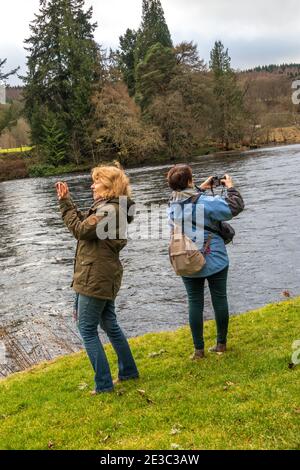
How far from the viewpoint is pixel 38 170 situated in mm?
67625

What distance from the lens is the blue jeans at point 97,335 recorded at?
20.8ft

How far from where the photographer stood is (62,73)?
248 feet

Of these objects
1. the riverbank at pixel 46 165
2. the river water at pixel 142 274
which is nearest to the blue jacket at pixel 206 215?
the river water at pixel 142 274

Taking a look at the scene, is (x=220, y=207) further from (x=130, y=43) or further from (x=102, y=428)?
(x=130, y=43)

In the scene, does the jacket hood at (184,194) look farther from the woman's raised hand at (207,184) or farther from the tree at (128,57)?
the tree at (128,57)

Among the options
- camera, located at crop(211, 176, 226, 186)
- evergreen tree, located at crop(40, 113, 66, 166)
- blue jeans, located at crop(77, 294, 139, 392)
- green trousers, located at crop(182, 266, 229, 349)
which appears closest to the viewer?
blue jeans, located at crop(77, 294, 139, 392)

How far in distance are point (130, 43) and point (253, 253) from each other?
86593 mm

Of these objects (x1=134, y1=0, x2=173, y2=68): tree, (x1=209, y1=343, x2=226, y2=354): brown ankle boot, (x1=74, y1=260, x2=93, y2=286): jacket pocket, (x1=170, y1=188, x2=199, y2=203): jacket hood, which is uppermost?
(x1=134, y1=0, x2=173, y2=68): tree

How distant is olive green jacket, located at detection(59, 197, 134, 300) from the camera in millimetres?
6180

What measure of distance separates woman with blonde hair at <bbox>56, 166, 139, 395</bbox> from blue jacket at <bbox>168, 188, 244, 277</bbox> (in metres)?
0.76

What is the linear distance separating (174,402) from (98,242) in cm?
211

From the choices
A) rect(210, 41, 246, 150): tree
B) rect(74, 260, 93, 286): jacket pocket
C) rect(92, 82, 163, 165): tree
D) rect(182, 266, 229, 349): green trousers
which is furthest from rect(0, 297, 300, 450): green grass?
rect(210, 41, 246, 150): tree

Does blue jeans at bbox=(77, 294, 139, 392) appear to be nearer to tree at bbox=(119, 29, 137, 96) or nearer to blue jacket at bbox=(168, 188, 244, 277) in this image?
blue jacket at bbox=(168, 188, 244, 277)

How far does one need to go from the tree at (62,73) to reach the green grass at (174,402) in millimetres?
64011
